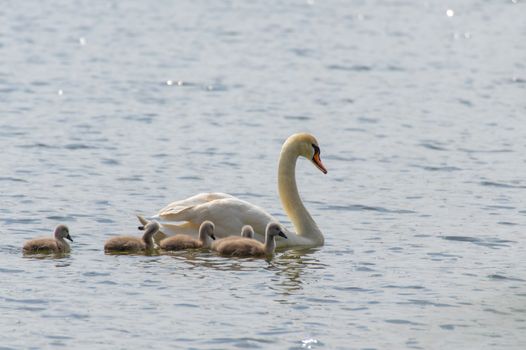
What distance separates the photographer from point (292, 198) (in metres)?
15.6

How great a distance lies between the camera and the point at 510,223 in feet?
54.3

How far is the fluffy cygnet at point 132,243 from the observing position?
1404cm

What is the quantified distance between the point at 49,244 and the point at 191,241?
4.54 feet

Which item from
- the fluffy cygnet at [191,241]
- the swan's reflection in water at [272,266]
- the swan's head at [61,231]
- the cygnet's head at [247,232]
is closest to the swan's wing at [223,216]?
the cygnet's head at [247,232]

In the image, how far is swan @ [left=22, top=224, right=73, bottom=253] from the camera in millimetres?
13852

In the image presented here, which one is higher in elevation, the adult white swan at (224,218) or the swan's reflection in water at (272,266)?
the adult white swan at (224,218)

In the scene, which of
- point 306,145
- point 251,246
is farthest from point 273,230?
point 306,145

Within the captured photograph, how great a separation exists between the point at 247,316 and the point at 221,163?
8.38m

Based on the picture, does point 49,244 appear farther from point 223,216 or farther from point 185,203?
point 223,216

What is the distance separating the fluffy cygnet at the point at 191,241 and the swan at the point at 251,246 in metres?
0.15

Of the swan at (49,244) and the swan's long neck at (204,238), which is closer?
the swan at (49,244)

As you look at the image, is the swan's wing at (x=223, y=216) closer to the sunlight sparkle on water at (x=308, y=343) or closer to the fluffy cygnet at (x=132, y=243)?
the fluffy cygnet at (x=132, y=243)

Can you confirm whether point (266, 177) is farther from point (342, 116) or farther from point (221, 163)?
point (342, 116)

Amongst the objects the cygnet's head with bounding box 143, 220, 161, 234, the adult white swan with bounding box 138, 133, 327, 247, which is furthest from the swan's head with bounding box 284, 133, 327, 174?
the cygnet's head with bounding box 143, 220, 161, 234
